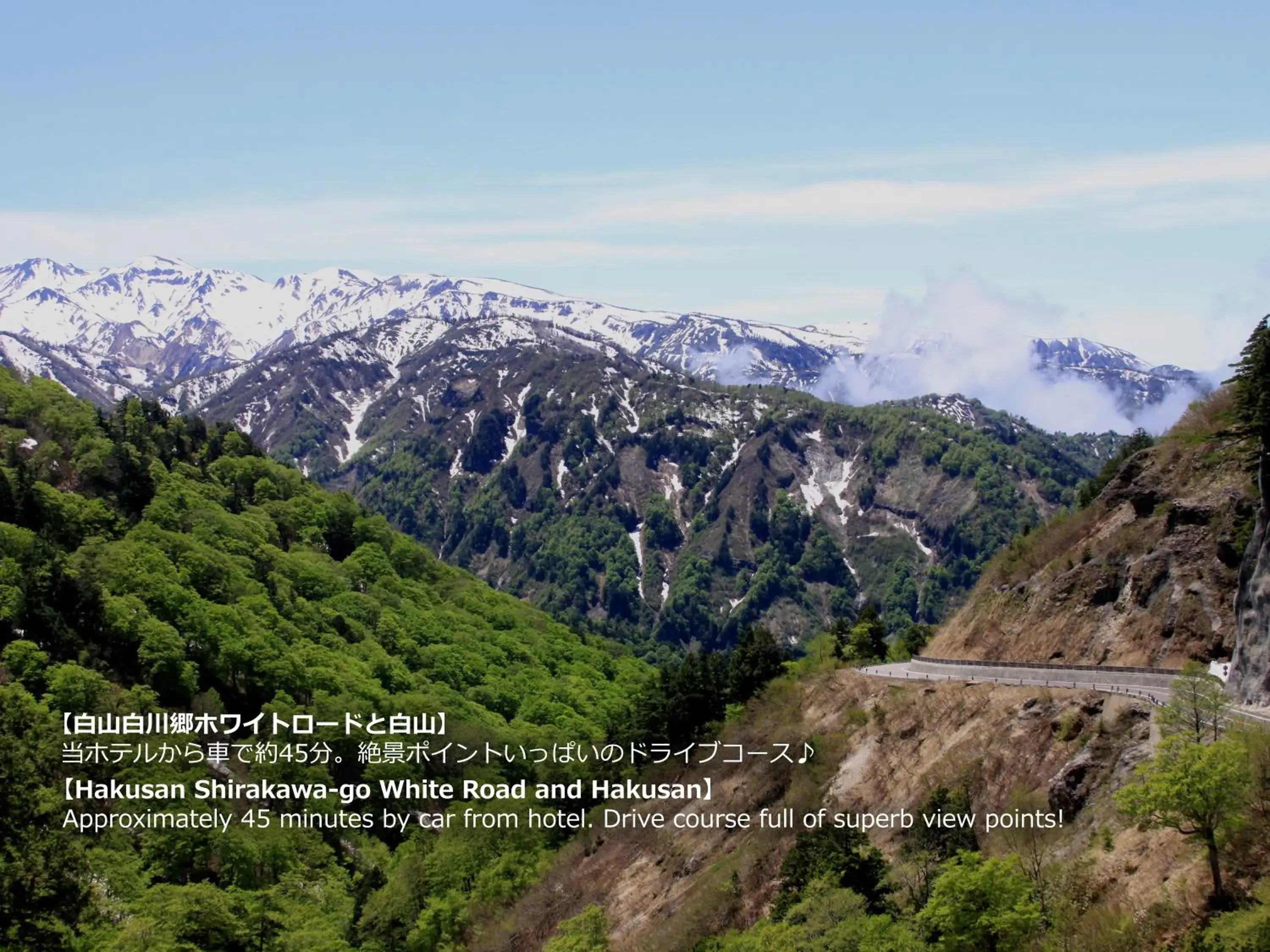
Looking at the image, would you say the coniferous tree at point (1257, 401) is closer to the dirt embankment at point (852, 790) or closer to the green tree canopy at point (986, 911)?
the dirt embankment at point (852, 790)

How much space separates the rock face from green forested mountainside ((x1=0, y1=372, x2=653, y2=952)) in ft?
129

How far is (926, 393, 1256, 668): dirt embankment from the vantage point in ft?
181

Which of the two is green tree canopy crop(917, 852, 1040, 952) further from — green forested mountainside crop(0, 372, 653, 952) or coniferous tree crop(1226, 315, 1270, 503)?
green forested mountainside crop(0, 372, 653, 952)

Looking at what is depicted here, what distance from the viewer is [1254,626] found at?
150 feet

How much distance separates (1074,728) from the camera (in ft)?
153

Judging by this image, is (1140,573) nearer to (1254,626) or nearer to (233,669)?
(1254,626)

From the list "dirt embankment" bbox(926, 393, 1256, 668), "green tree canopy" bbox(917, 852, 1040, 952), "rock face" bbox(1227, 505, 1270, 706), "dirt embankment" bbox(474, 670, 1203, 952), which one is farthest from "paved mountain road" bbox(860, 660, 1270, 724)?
"green tree canopy" bbox(917, 852, 1040, 952)

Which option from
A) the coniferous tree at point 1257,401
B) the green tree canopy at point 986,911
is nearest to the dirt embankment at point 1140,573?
the coniferous tree at point 1257,401

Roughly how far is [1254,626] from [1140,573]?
1392cm

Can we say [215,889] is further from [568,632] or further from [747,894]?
[568,632]

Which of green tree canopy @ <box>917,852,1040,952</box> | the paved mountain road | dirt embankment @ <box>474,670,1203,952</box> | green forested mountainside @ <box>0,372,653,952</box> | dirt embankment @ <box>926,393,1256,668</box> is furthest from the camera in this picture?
green forested mountainside @ <box>0,372,653,952</box>

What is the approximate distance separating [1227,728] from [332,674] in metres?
77.7

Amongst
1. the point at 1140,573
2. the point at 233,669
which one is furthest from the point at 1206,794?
the point at 233,669

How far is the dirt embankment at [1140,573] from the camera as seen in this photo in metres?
55.2
